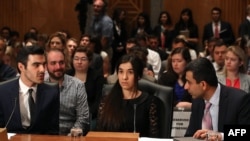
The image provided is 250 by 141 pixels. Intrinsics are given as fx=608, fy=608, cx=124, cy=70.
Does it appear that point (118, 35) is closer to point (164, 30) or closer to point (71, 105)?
point (164, 30)

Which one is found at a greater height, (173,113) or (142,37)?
(142,37)

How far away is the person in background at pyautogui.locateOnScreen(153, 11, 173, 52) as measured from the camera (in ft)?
39.5

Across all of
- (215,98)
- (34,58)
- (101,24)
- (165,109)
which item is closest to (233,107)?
(215,98)

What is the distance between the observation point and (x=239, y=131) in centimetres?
340

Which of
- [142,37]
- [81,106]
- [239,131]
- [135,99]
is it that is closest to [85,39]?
[142,37]

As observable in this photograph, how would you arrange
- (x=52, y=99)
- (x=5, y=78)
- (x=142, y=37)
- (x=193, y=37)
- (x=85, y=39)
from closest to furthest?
(x=52, y=99) < (x=5, y=78) < (x=85, y=39) < (x=142, y=37) < (x=193, y=37)

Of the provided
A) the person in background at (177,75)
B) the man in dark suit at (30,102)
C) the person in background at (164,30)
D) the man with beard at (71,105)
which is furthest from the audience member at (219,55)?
the person in background at (164,30)

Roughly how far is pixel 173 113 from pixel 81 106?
89 cm

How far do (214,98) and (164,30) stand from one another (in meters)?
7.82

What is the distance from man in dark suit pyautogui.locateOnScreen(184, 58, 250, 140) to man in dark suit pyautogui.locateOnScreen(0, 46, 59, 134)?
1133mm

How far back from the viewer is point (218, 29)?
12242 millimetres

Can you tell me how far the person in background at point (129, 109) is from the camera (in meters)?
5.00

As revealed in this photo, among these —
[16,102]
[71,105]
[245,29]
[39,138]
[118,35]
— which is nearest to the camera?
[39,138]

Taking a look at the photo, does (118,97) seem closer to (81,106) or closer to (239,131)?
(81,106)
